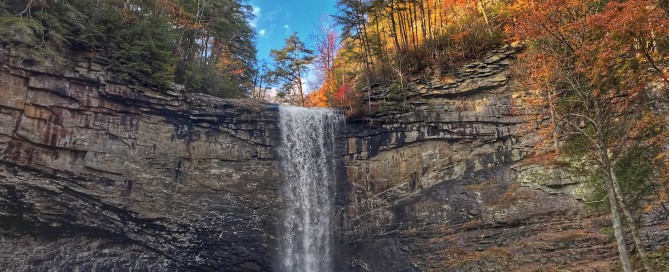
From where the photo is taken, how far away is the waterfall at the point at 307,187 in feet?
55.5

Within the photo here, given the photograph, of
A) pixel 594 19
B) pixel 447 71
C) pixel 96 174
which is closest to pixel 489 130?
pixel 447 71

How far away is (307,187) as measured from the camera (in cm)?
1759

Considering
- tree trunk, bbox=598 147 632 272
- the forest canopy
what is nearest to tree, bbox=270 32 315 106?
the forest canopy

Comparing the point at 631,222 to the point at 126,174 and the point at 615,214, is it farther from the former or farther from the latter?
the point at 126,174

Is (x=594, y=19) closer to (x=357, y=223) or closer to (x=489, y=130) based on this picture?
(x=489, y=130)

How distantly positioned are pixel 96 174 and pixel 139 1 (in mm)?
7748

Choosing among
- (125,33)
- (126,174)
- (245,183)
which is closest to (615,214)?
(245,183)

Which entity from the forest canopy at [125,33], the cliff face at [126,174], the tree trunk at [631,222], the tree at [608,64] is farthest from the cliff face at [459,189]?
the forest canopy at [125,33]

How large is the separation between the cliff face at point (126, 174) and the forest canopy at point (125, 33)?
69 centimetres

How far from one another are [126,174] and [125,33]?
18.2 ft

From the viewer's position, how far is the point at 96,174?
14234mm

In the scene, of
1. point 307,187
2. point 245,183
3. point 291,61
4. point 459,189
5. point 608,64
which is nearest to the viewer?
point 608,64

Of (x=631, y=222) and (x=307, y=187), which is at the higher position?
(x=307, y=187)

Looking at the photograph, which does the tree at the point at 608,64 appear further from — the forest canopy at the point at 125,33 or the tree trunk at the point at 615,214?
the forest canopy at the point at 125,33
